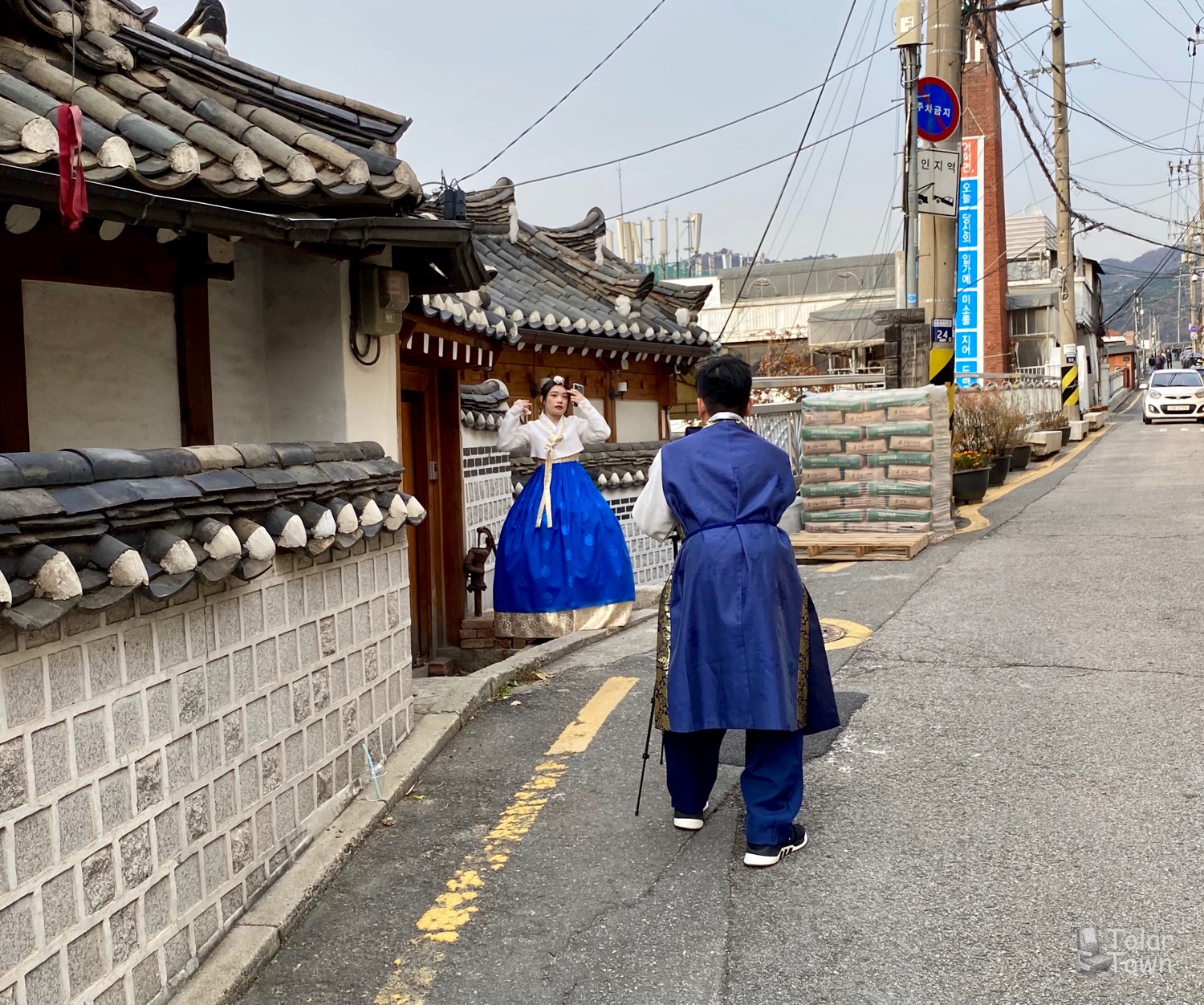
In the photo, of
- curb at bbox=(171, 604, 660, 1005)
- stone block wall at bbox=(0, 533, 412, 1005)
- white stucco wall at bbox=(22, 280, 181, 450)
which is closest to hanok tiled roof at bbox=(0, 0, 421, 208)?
white stucco wall at bbox=(22, 280, 181, 450)

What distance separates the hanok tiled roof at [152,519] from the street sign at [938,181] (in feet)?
34.1

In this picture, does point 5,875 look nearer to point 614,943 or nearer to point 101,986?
point 101,986

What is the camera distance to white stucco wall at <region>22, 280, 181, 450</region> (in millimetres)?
4973

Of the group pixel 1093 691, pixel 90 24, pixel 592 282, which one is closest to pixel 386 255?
pixel 90 24

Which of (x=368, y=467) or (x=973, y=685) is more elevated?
(x=368, y=467)

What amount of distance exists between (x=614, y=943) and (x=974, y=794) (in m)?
1.91

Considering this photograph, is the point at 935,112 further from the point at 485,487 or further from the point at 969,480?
the point at 485,487

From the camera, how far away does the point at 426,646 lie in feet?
32.3

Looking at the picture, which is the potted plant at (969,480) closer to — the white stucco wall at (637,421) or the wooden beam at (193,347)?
the white stucco wall at (637,421)

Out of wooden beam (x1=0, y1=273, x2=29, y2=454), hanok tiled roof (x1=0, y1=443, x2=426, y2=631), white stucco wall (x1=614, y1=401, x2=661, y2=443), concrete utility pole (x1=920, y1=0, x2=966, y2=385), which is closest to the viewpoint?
hanok tiled roof (x1=0, y1=443, x2=426, y2=631)

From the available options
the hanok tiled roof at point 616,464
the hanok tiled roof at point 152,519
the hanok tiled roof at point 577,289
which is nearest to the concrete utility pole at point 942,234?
the hanok tiled roof at point 577,289

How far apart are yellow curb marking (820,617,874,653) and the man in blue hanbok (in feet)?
10.0

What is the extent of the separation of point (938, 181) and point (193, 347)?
10.5 metres

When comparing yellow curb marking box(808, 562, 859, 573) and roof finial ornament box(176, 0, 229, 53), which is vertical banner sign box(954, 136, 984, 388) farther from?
roof finial ornament box(176, 0, 229, 53)
